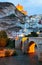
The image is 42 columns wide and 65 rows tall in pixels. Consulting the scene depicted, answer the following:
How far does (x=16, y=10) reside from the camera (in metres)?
90.2

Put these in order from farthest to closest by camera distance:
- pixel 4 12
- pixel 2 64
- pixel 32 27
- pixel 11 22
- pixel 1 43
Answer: pixel 4 12 < pixel 11 22 < pixel 32 27 < pixel 1 43 < pixel 2 64

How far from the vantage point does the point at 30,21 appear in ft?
272

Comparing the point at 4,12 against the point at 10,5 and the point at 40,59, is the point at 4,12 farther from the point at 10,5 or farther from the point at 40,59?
the point at 40,59

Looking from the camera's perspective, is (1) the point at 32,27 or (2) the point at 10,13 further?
(2) the point at 10,13

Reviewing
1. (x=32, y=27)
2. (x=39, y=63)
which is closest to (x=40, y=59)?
(x=39, y=63)

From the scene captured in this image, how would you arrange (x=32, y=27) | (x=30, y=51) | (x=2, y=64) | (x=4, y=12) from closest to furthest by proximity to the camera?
(x=2, y=64) < (x=30, y=51) < (x=32, y=27) < (x=4, y=12)

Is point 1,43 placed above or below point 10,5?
below

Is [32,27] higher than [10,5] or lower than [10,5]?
lower

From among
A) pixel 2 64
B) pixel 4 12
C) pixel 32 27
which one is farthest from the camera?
pixel 4 12

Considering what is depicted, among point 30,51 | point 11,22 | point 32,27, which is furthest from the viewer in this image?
point 11,22

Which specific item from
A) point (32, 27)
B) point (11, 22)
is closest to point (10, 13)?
point (11, 22)

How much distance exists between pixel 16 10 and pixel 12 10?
5.02 feet

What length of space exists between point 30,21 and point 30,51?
142 ft

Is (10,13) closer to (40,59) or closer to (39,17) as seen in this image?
(39,17)
